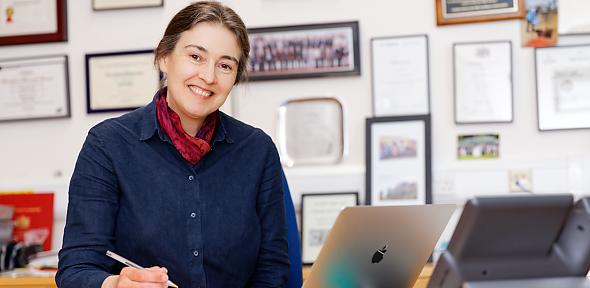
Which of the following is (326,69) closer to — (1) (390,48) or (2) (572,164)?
(1) (390,48)

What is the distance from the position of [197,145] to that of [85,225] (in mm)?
313

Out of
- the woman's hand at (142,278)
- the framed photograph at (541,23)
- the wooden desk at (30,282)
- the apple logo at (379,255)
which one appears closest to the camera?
the woman's hand at (142,278)

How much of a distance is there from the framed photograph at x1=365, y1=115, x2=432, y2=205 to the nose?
114 centimetres

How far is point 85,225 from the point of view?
1.54m

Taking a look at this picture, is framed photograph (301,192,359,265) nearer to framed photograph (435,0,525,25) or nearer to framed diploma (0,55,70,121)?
framed photograph (435,0,525,25)

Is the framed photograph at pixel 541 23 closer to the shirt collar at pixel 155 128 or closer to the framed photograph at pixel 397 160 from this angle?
the framed photograph at pixel 397 160

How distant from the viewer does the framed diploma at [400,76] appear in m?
2.67

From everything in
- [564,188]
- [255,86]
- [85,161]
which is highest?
[255,86]

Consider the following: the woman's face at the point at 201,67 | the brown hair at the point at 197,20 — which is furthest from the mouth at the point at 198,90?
the brown hair at the point at 197,20

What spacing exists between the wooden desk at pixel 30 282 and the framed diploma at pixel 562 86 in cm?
182

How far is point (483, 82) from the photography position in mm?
2668

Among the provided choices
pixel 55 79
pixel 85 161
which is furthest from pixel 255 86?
pixel 85 161

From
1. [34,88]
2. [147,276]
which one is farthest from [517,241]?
[34,88]

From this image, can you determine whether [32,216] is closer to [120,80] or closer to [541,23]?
[120,80]
